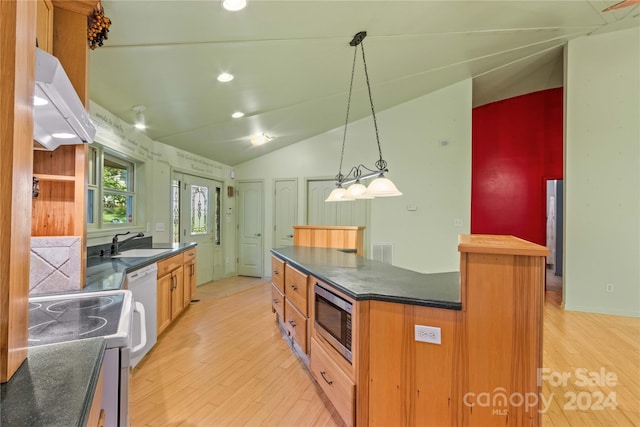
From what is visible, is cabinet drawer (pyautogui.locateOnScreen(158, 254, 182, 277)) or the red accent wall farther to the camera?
the red accent wall

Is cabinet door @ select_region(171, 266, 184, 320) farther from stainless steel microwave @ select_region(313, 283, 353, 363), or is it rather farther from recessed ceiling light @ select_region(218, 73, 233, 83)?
recessed ceiling light @ select_region(218, 73, 233, 83)

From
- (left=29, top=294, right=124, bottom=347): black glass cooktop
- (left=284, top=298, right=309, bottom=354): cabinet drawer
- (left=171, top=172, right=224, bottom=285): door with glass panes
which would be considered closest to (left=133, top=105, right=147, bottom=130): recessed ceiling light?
(left=171, top=172, right=224, bottom=285): door with glass panes

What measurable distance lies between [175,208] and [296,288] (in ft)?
9.91

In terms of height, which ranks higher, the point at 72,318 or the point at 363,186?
the point at 363,186

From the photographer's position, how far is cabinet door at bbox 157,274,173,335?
112 inches

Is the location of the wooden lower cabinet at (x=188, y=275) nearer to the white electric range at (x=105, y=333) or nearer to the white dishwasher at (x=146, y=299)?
the white dishwasher at (x=146, y=299)

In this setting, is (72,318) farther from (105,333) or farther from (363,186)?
(363,186)

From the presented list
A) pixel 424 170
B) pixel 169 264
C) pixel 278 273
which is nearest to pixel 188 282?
pixel 169 264

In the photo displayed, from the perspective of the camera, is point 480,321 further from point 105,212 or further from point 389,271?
point 105,212

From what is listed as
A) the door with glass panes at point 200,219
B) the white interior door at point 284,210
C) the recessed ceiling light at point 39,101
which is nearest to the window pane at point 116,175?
the door with glass panes at point 200,219

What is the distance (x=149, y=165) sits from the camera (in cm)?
397

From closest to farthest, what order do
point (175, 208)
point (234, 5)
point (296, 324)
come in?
1. point (234, 5)
2. point (296, 324)
3. point (175, 208)

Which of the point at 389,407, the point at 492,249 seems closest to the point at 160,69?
the point at 492,249

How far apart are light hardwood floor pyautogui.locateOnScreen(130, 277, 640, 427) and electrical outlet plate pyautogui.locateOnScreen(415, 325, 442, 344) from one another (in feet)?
2.76
